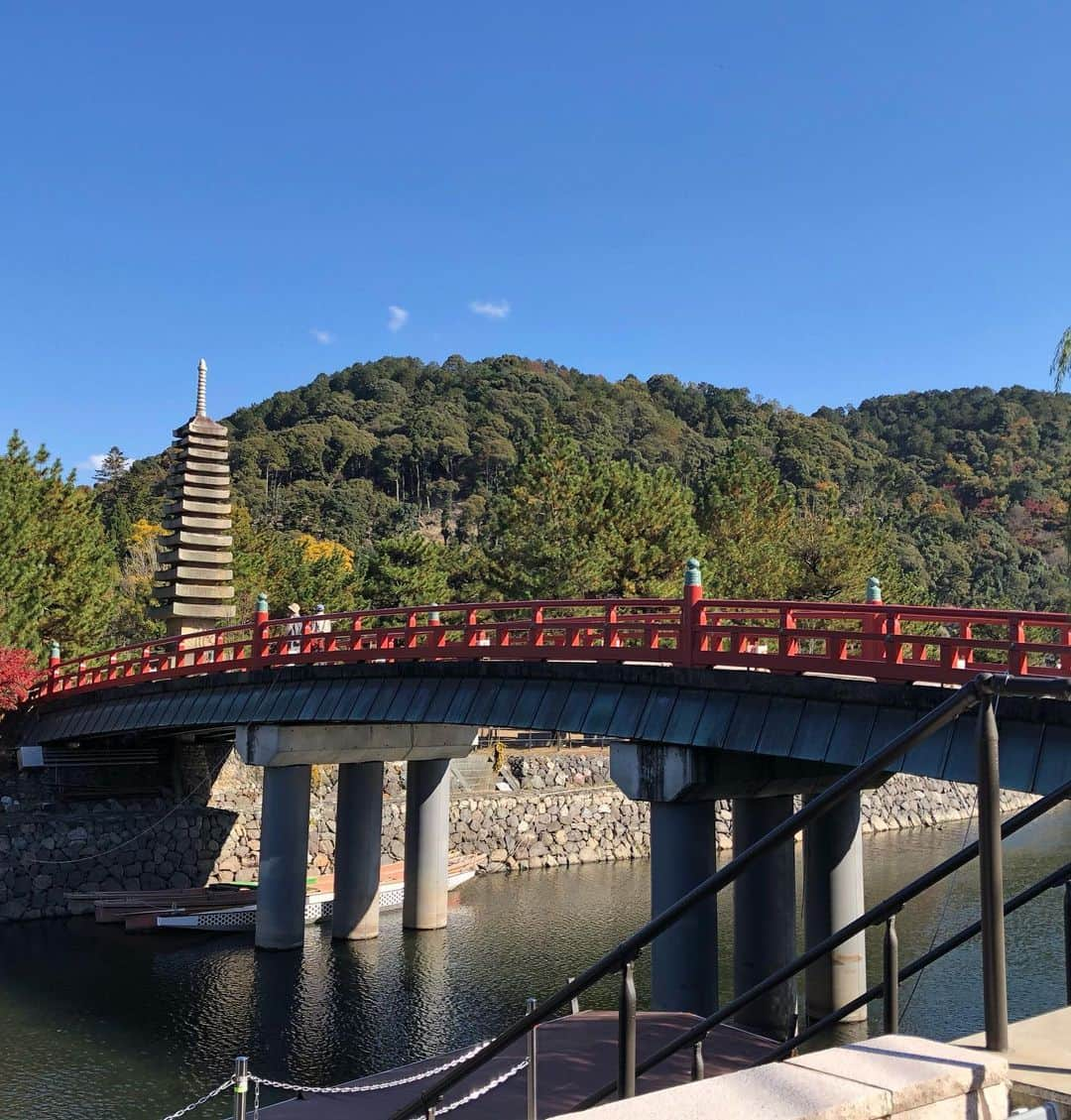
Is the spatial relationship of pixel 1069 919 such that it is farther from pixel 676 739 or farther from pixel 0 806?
pixel 0 806

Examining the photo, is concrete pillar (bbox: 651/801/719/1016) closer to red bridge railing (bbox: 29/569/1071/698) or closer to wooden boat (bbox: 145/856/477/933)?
red bridge railing (bbox: 29/569/1071/698)

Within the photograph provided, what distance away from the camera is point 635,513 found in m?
48.0

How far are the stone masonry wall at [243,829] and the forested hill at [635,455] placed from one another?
29.8 meters

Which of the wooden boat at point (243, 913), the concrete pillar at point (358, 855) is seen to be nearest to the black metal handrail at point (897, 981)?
the concrete pillar at point (358, 855)

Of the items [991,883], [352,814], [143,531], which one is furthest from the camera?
[143,531]

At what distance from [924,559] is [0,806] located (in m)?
90.0

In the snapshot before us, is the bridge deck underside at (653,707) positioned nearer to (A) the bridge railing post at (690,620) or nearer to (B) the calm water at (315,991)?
(A) the bridge railing post at (690,620)

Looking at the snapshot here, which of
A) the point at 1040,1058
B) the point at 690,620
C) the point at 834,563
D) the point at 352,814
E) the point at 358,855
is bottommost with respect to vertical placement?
the point at 358,855

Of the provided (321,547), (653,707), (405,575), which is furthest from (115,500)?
(653,707)

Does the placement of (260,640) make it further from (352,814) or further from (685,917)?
(685,917)

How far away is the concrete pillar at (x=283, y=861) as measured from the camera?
2861 cm

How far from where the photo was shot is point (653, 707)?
19500 millimetres

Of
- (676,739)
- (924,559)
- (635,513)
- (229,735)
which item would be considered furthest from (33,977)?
(924,559)

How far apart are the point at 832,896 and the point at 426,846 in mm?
13087
